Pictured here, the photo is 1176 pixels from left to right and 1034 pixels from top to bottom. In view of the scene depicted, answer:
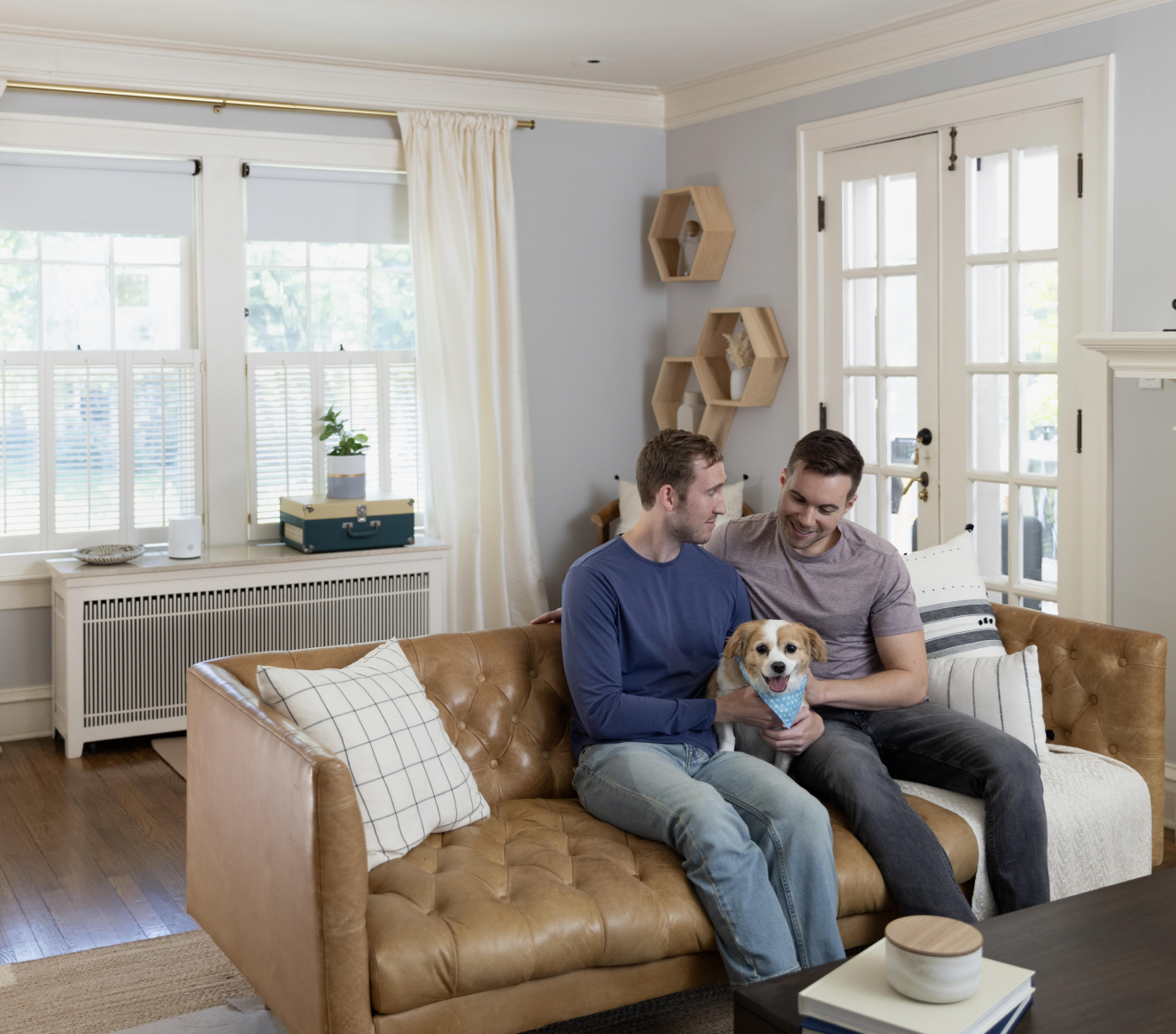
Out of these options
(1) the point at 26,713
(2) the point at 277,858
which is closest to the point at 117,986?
(2) the point at 277,858

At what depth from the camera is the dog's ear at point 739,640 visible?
8.05 feet

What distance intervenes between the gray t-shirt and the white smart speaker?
2.38 metres

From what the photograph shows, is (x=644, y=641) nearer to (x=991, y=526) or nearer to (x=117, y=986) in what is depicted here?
(x=117, y=986)

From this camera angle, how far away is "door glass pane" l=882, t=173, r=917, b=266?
4281mm

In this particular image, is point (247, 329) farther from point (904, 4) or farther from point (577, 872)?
point (577, 872)

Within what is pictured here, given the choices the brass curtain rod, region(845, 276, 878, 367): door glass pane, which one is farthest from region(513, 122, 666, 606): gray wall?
region(845, 276, 878, 367): door glass pane

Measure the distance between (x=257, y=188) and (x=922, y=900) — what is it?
3.63 metres

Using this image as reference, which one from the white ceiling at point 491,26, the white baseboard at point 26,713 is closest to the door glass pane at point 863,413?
the white ceiling at point 491,26

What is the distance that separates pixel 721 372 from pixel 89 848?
3.06 m

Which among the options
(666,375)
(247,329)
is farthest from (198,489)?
(666,375)

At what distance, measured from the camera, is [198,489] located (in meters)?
4.62

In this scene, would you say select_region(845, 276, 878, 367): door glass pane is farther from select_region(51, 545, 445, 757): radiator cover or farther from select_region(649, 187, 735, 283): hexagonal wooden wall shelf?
select_region(51, 545, 445, 757): radiator cover

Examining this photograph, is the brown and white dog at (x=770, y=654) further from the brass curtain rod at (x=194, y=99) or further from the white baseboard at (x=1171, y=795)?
the brass curtain rod at (x=194, y=99)

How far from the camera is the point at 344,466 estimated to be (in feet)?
15.0
